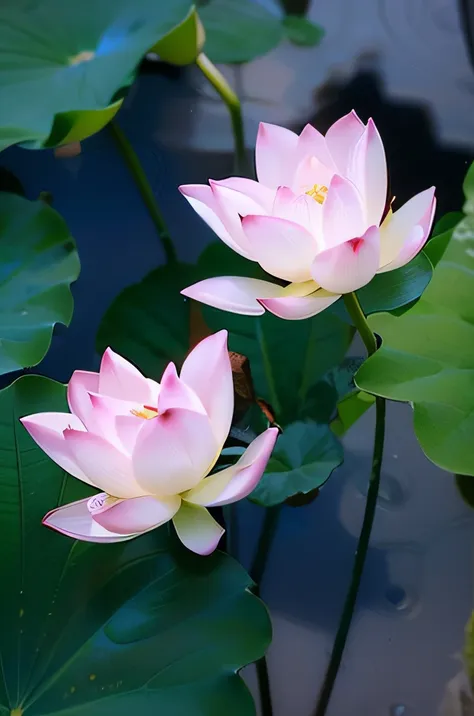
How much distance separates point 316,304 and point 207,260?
35cm

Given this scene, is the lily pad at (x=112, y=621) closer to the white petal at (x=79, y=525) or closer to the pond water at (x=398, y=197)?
the white petal at (x=79, y=525)

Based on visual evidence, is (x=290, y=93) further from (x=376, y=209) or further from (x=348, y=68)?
(x=376, y=209)

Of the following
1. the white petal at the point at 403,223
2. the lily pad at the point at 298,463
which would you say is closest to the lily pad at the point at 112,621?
the lily pad at the point at 298,463

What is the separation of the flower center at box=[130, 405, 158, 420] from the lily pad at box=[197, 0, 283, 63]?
751 millimetres

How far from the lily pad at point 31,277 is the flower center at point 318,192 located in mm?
324

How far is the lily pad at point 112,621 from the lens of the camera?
496 mm

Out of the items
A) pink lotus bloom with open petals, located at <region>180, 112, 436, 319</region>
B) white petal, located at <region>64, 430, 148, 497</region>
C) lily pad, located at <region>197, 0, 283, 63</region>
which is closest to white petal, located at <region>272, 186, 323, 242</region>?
pink lotus bloom with open petals, located at <region>180, 112, 436, 319</region>

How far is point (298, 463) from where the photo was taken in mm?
591

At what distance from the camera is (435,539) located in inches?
30.3

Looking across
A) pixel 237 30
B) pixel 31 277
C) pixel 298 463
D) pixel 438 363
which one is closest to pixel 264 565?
pixel 298 463

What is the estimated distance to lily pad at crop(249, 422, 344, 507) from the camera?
1.81 feet

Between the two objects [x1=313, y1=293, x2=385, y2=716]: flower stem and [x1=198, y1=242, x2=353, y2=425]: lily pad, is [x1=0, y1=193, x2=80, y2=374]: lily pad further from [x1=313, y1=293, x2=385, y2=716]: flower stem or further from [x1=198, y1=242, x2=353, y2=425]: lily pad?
[x1=313, y1=293, x2=385, y2=716]: flower stem

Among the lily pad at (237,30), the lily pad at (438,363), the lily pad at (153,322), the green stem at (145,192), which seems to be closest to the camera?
the lily pad at (438,363)

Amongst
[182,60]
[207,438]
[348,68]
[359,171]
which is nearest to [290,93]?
[348,68]
